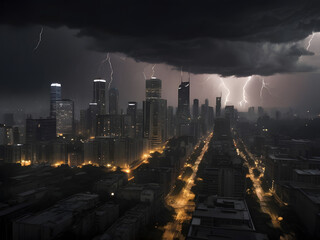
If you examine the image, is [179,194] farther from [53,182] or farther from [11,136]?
[11,136]

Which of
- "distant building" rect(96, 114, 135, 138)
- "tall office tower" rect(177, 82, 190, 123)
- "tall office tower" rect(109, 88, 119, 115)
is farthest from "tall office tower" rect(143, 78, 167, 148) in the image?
"tall office tower" rect(177, 82, 190, 123)

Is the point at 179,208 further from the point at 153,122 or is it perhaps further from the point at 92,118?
the point at 92,118

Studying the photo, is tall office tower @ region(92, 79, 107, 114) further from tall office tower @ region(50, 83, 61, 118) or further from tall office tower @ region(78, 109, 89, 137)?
tall office tower @ region(50, 83, 61, 118)

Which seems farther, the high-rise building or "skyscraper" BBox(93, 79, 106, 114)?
"skyscraper" BBox(93, 79, 106, 114)

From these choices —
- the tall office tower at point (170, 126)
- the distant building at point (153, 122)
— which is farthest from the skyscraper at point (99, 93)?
the distant building at point (153, 122)

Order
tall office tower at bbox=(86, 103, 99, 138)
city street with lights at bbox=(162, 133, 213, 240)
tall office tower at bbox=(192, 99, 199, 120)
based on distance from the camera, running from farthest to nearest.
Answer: tall office tower at bbox=(192, 99, 199, 120) → tall office tower at bbox=(86, 103, 99, 138) → city street with lights at bbox=(162, 133, 213, 240)

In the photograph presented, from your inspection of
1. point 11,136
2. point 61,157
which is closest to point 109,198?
point 61,157
